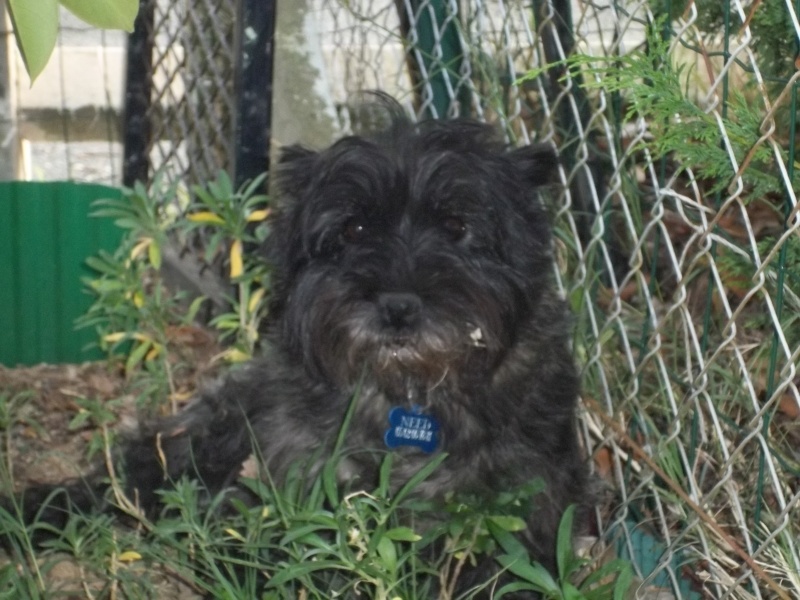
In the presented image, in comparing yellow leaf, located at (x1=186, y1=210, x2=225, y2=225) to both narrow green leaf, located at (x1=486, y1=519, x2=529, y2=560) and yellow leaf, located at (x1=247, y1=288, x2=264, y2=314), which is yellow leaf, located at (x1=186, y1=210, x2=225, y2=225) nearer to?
yellow leaf, located at (x1=247, y1=288, x2=264, y2=314)

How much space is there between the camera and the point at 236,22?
3982mm

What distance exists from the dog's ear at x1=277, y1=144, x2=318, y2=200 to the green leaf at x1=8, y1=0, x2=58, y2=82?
1.82 meters

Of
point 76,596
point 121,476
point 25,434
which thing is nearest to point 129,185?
point 25,434

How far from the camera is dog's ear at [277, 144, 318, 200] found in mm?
3010

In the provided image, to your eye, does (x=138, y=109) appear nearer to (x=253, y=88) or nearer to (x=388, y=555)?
(x=253, y=88)

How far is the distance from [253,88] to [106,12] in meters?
2.90

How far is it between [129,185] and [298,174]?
209 cm

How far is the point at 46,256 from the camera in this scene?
15.0 feet

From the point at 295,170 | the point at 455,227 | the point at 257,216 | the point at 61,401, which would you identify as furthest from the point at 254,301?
the point at 455,227

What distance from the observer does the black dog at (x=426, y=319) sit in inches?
104

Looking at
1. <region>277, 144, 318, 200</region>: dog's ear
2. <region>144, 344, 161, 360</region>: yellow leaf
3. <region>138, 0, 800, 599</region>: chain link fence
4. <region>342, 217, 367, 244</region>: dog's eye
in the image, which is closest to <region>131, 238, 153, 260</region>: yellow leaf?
<region>144, 344, 161, 360</region>: yellow leaf

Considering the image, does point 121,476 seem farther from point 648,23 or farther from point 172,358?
point 648,23

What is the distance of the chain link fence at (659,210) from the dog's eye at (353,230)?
1.62 feet

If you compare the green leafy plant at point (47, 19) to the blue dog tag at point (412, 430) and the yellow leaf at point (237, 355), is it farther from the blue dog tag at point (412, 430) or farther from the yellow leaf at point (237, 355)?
the yellow leaf at point (237, 355)
